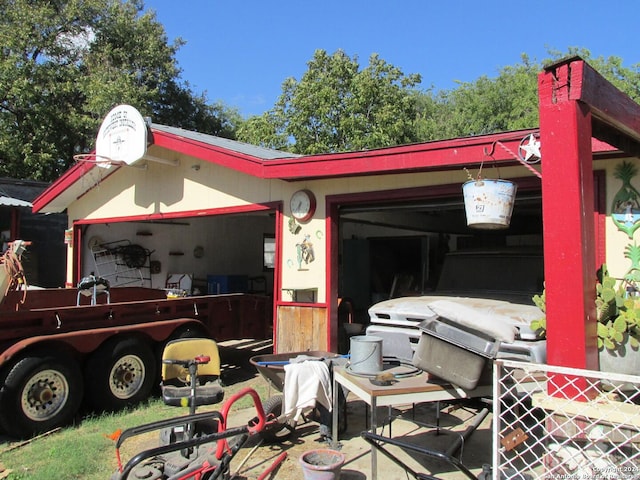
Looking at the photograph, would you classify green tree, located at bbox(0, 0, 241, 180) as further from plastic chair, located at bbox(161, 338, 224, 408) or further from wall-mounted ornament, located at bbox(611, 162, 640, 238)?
wall-mounted ornament, located at bbox(611, 162, 640, 238)

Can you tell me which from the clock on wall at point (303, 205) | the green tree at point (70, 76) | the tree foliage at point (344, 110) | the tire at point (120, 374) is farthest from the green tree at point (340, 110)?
the tire at point (120, 374)

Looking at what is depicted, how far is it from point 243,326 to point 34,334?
3.28 m

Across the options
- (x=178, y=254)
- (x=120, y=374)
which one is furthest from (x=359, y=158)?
(x=178, y=254)

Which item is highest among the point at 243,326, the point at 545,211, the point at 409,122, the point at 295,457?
the point at 409,122

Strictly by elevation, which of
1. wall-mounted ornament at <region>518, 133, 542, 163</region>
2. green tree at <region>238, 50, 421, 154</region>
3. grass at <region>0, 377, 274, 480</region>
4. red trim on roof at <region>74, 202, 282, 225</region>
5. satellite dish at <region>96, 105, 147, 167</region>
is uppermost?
green tree at <region>238, 50, 421, 154</region>

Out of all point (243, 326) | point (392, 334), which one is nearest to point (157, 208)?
point (243, 326)

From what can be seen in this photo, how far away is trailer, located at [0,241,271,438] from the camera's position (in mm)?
5195

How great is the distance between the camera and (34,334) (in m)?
5.57

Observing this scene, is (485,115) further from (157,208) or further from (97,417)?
(97,417)

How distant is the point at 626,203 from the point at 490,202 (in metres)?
1.70

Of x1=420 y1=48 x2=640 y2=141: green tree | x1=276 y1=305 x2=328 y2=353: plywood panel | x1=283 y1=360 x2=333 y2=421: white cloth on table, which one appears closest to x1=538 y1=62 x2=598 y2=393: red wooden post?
x1=283 y1=360 x2=333 y2=421: white cloth on table

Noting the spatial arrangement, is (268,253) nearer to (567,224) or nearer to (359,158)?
(359,158)

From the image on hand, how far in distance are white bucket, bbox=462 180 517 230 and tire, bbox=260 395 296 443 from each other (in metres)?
2.50

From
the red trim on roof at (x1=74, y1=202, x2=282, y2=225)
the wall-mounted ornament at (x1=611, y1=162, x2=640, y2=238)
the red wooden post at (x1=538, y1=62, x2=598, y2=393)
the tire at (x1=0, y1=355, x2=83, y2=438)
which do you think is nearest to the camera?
the red wooden post at (x1=538, y1=62, x2=598, y2=393)
